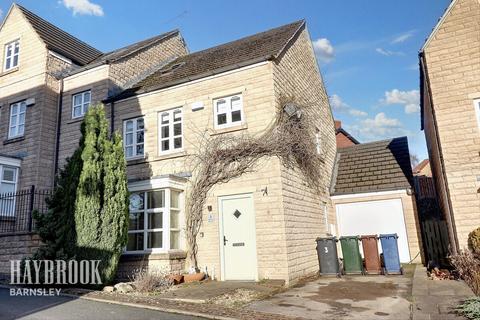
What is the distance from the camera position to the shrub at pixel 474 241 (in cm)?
970

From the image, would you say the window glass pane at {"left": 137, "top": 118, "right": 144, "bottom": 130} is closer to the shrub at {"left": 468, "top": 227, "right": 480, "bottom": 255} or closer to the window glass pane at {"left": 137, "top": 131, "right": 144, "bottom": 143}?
the window glass pane at {"left": 137, "top": 131, "right": 144, "bottom": 143}

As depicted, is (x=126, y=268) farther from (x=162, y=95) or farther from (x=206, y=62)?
(x=206, y=62)

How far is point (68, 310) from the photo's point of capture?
7.10 metres

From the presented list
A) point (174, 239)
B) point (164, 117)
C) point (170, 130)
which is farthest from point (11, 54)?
point (174, 239)

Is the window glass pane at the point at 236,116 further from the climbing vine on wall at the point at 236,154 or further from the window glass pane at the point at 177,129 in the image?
the window glass pane at the point at 177,129

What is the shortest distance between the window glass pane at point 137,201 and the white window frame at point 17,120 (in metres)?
7.38

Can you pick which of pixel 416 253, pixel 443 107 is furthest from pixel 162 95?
pixel 416 253

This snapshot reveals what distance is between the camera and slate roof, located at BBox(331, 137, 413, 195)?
599 inches

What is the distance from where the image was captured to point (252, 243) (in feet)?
34.6

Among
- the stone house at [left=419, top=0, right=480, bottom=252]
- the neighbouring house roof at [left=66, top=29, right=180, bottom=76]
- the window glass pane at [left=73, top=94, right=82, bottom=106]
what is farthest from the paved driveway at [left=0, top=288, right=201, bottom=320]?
the neighbouring house roof at [left=66, top=29, right=180, bottom=76]

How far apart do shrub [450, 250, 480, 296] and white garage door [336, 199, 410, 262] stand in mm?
5046

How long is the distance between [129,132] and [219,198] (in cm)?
481

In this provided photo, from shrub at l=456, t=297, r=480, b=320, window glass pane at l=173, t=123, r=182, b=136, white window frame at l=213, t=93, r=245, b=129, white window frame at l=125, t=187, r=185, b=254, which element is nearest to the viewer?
shrub at l=456, t=297, r=480, b=320

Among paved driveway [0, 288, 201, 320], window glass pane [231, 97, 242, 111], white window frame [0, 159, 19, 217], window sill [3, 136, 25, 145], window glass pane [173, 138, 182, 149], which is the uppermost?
window sill [3, 136, 25, 145]
